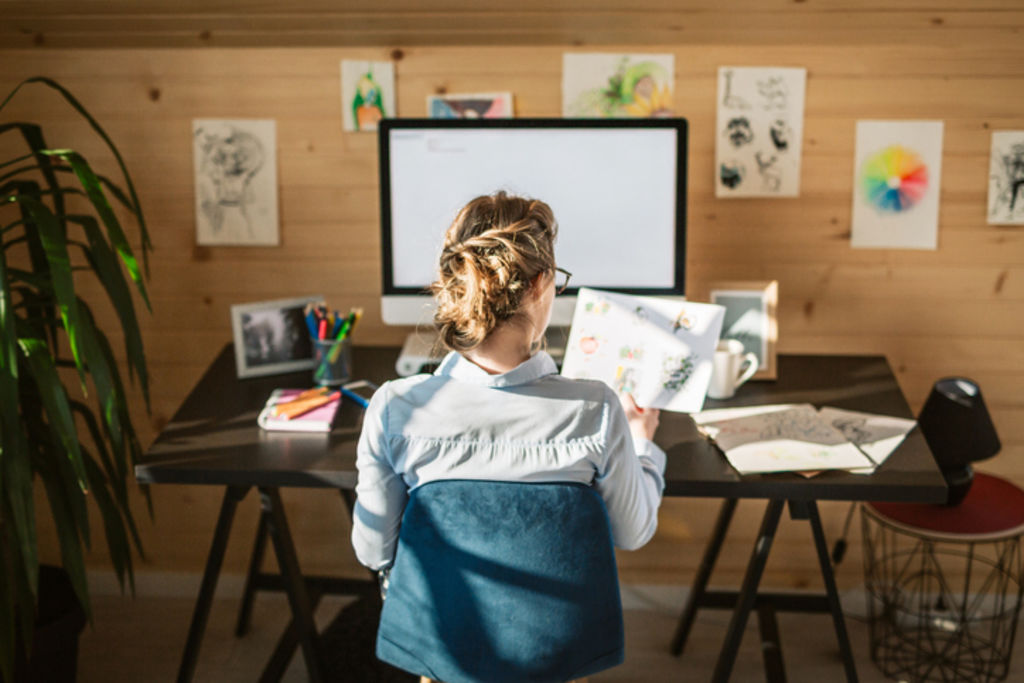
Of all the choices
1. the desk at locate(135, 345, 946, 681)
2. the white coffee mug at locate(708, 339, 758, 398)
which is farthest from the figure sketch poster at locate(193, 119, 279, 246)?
the white coffee mug at locate(708, 339, 758, 398)

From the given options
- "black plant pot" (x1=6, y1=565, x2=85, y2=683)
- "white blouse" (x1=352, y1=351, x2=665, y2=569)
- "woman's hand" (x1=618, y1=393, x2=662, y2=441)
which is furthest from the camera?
"black plant pot" (x1=6, y1=565, x2=85, y2=683)

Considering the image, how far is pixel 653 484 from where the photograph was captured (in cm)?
140

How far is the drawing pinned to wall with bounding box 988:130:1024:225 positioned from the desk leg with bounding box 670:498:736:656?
86 centimetres

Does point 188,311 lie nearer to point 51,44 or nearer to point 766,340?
point 51,44

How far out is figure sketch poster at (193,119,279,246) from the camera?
7.16 feet

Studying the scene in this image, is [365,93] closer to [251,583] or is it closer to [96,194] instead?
[96,194]

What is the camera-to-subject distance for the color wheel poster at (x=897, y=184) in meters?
2.10

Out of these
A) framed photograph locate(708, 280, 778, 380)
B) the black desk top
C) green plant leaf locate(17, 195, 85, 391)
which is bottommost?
the black desk top

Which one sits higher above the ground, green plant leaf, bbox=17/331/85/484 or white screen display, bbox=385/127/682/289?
white screen display, bbox=385/127/682/289

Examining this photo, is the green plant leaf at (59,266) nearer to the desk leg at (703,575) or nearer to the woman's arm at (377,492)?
the woman's arm at (377,492)

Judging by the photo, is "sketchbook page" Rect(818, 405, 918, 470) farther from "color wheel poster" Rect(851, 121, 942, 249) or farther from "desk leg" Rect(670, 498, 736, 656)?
"color wheel poster" Rect(851, 121, 942, 249)

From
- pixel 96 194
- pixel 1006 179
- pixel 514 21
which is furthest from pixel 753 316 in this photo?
pixel 96 194

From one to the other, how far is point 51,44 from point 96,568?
1.30m

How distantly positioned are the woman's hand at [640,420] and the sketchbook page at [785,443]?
5.9 inches
